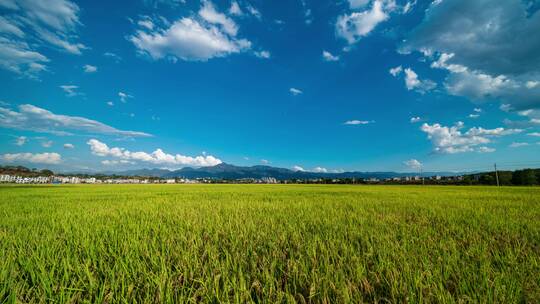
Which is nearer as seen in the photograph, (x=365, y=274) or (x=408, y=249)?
(x=365, y=274)

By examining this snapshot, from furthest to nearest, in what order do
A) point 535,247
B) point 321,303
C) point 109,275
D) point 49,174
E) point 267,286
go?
point 49,174 < point 535,247 < point 109,275 < point 267,286 < point 321,303

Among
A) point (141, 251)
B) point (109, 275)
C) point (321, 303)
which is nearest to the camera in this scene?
point (321, 303)

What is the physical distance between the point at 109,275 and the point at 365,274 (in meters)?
2.11

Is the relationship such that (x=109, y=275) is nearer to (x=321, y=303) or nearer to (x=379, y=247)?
(x=321, y=303)

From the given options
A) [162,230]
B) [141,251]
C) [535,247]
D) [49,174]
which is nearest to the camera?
[141,251]

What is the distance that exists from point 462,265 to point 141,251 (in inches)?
128

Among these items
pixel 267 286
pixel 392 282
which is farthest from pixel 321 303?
pixel 392 282

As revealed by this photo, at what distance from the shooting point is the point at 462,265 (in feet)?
6.87

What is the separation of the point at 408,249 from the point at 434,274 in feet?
2.49

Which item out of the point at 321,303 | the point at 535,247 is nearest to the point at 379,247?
the point at 321,303

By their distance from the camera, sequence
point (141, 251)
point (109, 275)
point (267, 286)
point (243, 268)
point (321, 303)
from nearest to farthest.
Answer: point (321, 303) < point (267, 286) < point (109, 275) < point (243, 268) < point (141, 251)

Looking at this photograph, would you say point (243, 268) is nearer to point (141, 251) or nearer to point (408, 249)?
point (141, 251)

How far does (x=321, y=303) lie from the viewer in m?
1.45

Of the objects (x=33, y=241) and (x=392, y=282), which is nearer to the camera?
(x=392, y=282)
